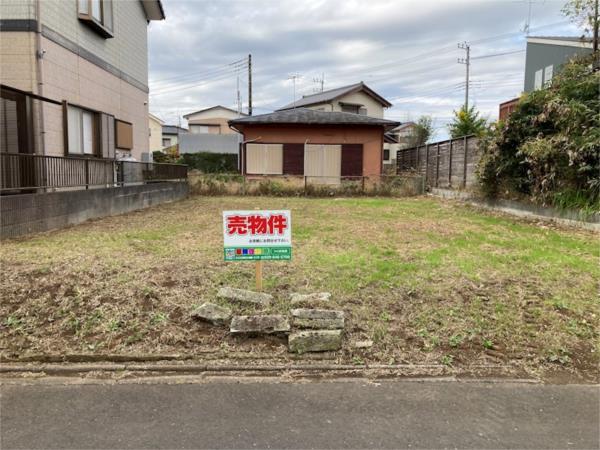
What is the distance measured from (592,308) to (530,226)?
4988mm

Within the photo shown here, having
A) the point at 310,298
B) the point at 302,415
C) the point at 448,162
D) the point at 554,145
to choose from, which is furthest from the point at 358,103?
the point at 302,415

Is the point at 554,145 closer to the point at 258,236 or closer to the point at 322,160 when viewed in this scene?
the point at 258,236

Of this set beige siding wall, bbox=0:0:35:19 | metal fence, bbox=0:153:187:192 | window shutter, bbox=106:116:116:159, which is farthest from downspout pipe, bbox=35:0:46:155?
window shutter, bbox=106:116:116:159

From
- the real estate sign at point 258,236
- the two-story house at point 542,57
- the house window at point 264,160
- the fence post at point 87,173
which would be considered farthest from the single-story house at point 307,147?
the real estate sign at point 258,236

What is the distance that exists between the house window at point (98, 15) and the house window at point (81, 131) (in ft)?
6.80

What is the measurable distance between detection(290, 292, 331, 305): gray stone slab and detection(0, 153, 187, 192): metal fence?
195 inches

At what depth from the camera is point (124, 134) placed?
13.9 m

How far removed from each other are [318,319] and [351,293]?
807mm

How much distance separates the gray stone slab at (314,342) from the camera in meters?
3.48

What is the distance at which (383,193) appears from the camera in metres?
16.8

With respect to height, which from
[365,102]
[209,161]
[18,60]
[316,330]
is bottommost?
[316,330]

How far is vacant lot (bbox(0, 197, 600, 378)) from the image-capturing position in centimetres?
350

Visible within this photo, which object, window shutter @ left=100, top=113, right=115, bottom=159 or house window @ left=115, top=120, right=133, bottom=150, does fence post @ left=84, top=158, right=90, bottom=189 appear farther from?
house window @ left=115, top=120, right=133, bottom=150

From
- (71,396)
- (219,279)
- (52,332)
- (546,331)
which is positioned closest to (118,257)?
(219,279)
